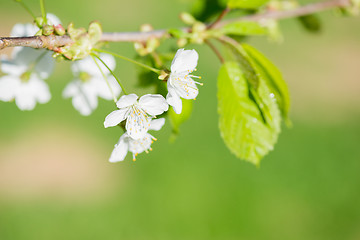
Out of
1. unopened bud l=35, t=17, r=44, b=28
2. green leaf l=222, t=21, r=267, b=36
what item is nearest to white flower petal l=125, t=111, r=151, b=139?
unopened bud l=35, t=17, r=44, b=28

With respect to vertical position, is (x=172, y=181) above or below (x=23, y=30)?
above

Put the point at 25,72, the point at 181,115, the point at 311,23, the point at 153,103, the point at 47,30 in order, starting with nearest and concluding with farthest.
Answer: the point at 47,30 < the point at 153,103 < the point at 181,115 < the point at 25,72 < the point at 311,23

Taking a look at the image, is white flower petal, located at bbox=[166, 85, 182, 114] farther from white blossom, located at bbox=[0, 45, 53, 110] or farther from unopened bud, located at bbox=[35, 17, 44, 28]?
white blossom, located at bbox=[0, 45, 53, 110]

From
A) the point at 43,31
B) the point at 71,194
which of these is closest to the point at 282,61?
the point at 71,194

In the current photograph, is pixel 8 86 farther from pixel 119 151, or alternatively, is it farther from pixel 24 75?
pixel 119 151

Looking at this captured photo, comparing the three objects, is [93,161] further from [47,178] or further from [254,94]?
[254,94]

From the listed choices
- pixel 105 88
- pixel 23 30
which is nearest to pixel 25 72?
pixel 23 30

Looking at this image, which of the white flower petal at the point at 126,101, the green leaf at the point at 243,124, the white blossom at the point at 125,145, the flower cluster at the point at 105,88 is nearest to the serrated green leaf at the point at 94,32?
the flower cluster at the point at 105,88
